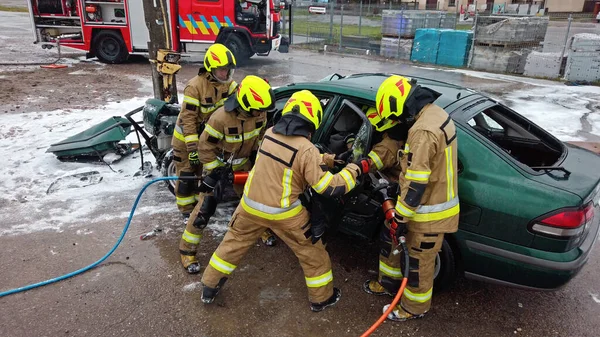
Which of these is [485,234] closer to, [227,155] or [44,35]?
[227,155]

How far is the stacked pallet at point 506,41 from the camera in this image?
12.0 m

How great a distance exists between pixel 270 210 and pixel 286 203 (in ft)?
0.39

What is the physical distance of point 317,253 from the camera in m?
3.05

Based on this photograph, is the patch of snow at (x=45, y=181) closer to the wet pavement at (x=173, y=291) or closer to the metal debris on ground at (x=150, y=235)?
the wet pavement at (x=173, y=291)

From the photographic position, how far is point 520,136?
12.1ft

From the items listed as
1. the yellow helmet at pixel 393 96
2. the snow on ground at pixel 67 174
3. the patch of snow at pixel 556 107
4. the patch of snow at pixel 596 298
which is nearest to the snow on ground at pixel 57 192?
the snow on ground at pixel 67 174

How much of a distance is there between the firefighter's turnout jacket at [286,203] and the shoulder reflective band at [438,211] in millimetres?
483

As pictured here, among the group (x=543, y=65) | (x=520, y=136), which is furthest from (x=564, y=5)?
(x=520, y=136)

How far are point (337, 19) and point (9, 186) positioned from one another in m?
21.1

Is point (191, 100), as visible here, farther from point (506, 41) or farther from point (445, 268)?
point (506, 41)

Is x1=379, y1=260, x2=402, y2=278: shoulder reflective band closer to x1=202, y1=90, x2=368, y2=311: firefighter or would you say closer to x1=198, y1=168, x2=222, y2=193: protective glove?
x1=202, y1=90, x2=368, y2=311: firefighter


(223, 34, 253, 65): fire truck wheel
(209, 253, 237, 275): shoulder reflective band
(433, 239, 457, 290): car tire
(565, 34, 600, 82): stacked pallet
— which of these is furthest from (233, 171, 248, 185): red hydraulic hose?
(565, 34, 600, 82): stacked pallet

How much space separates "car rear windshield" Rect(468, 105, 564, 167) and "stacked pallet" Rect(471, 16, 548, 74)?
9.72 meters

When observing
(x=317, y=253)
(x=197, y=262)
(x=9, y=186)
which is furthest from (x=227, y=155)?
(x=9, y=186)
